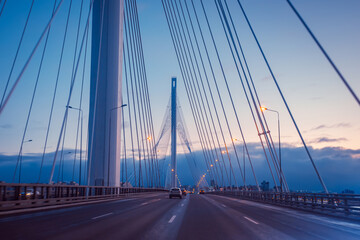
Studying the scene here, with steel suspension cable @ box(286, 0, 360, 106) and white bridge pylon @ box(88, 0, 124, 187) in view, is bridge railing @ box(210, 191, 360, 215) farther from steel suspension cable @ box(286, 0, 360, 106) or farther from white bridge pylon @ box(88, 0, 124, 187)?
white bridge pylon @ box(88, 0, 124, 187)

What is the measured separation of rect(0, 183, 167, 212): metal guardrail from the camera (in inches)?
587

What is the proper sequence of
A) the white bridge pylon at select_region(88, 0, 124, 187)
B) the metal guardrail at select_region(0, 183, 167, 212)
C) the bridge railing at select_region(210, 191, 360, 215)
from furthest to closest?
1. the white bridge pylon at select_region(88, 0, 124, 187)
2. the bridge railing at select_region(210, 191, 360, 215)
3. the metal guardrail at select_region(0, 183, 167, 212)

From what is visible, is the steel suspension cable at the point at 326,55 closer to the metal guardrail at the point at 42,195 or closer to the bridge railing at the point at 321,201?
the bridge railing at the point at 321,201

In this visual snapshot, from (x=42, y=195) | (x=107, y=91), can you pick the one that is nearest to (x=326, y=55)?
(x=42, y=195)

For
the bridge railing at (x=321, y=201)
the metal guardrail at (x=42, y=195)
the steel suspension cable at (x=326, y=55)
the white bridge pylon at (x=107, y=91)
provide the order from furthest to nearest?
the white bridge pylon at (x=107, y=91), the bridge railing at (x=321, y=201), the metal guardrail at (x=42, y=195), the steel suspension cable at (x=326, y=55)

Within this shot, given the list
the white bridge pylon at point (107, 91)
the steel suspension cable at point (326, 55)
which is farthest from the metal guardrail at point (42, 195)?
the steel suspension cable at point (326, 55)

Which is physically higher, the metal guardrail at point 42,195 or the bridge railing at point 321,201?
the metal guardrail at point 42,195

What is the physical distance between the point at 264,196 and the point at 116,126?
15.9 meters

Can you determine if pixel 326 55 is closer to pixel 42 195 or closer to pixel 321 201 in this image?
pixel 321 201

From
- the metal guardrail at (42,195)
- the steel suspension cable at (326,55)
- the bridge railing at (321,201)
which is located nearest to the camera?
the steel suspension cable at (326,55)

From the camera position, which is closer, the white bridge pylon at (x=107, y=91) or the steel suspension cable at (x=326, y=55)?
the steel suspension cable at (x=326, y=55)

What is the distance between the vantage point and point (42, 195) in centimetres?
1812

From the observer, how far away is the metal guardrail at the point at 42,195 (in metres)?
14.9

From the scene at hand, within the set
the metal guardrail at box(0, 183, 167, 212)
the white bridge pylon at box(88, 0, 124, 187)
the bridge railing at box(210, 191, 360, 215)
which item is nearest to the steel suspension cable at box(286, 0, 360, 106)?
the bridge railing at box(210, 191, 360, 215)
